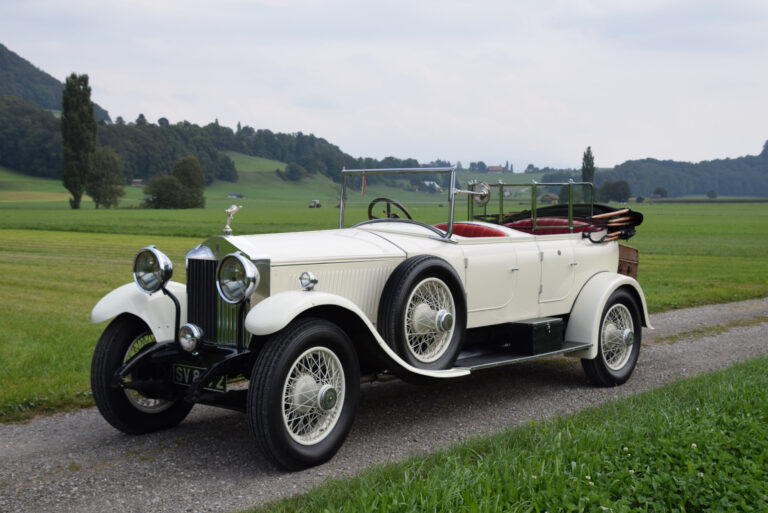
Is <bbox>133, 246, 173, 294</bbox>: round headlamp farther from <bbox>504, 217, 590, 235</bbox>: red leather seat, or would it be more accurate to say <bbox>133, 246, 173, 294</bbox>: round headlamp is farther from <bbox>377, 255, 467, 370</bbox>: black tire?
<bbox>504, 217, 590, 235</bbox>: red leather seat

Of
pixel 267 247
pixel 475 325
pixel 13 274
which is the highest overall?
pixel 267 247

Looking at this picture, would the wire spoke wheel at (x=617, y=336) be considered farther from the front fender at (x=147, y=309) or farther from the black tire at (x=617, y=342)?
the front fender at (x=147, y=309)

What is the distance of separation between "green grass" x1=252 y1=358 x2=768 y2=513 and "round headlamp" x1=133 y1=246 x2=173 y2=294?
2.06 metres

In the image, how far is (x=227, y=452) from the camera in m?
5.02

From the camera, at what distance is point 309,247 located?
211 inches

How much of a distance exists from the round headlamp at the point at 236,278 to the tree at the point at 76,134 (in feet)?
256

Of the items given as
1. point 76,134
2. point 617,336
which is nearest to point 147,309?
point 617,336

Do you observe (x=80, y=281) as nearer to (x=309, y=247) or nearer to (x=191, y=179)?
(x=309, y=247)

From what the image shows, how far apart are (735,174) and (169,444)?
184687 millimetres

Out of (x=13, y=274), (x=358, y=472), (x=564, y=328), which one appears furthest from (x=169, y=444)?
(x=13, y=274)

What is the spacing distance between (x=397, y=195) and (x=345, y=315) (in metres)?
1.92

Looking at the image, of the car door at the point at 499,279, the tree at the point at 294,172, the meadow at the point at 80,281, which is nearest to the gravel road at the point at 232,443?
the car door at the point at 499,279

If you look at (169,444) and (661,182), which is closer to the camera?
(169,444)

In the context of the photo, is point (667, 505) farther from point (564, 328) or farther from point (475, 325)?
point (564, 328)
